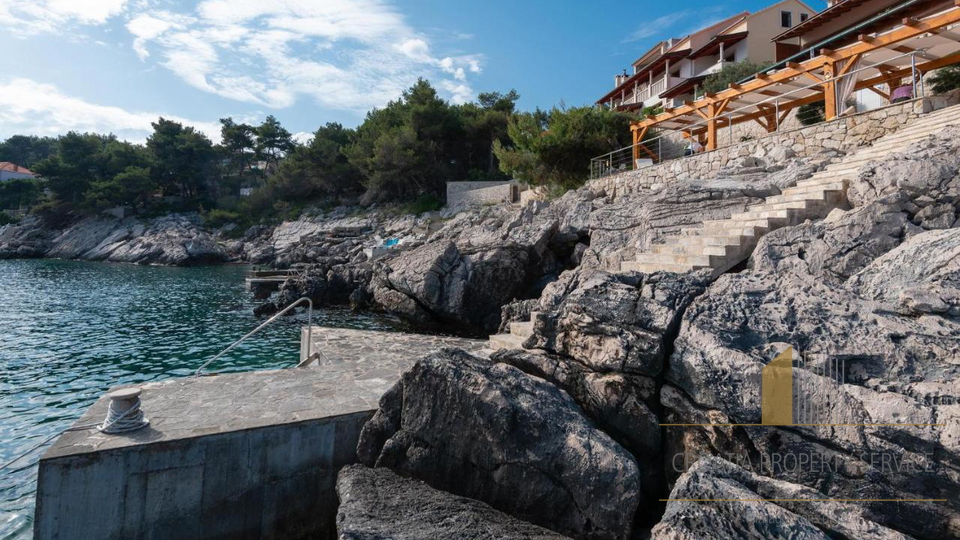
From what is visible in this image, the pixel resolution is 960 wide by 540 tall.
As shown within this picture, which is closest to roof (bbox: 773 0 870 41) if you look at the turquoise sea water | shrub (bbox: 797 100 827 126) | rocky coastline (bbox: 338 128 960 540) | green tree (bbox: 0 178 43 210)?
shrub (bbox: 797 100 827 126)

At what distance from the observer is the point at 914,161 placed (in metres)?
7.38

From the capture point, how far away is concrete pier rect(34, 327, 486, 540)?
157 inches

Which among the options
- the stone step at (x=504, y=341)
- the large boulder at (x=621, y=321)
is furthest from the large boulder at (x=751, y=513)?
the stone step at (x=504, y=341)

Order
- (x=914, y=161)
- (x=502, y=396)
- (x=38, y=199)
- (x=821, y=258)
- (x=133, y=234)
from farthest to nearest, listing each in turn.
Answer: (x=38, y=199)
(x=133, y=234)
(x=914, y=161)
(x=821, y=258)
(x=502, y=396)

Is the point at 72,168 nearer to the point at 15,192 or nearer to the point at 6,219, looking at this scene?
the point at 6,219

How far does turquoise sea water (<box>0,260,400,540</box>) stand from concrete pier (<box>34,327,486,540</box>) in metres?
2.03

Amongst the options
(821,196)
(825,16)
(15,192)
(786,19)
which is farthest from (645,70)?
(15,192)

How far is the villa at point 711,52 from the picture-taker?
3519 centimetres

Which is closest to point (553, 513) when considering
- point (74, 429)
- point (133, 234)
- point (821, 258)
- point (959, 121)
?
point (74, 429)

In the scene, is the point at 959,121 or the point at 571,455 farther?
the point at 959,121

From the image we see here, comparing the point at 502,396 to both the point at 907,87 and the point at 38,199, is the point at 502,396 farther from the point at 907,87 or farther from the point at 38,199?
the point at 38,199

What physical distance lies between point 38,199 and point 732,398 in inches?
3359

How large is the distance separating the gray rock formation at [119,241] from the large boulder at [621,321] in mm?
49642

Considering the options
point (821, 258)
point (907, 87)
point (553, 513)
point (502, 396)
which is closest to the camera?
point (553, 513)
